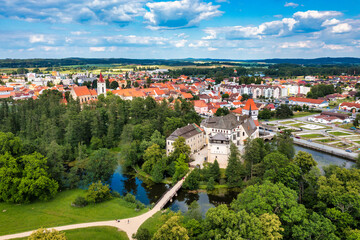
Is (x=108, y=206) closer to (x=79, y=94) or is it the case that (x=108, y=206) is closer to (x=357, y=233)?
(x=357, y=233)

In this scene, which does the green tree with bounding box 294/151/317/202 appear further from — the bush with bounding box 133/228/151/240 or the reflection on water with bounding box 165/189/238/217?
the bush with bounding box 133/228/151/240

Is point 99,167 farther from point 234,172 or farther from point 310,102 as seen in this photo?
point 310,102

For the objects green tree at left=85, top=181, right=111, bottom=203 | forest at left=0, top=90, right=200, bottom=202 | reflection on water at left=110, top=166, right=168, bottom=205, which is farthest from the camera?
reflection on water at left=110, top=166, right=168, bottom=205

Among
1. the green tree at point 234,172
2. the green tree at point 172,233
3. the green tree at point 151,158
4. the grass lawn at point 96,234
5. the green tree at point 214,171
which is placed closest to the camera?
the green tree at point 172,233

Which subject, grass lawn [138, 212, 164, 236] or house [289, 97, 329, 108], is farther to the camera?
house [289, 97, 329, 108]

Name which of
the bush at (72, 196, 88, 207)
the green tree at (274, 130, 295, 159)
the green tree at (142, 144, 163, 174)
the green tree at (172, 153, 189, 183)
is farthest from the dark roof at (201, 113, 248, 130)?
the bush at (72, 196, 88, 207)

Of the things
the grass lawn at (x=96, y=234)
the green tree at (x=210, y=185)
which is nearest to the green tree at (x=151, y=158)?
the green tree at (x=210, y=185)

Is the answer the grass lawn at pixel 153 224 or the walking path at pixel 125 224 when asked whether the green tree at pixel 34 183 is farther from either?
the grass lawn at pixel 153 224
